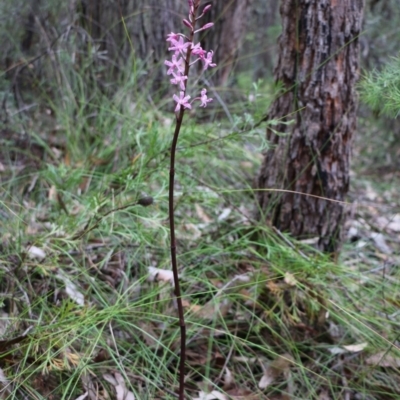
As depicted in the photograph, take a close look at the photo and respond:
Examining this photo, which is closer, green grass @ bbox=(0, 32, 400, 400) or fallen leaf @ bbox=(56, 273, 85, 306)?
green grass @ bbox=(0, 32, 400, 400)

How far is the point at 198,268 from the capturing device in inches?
95.0

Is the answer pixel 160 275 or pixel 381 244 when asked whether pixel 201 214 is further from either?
pixel 381 244

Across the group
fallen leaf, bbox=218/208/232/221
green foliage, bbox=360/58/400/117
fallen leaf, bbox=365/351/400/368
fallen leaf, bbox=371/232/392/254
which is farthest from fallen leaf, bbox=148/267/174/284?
fallen leaf, bbox=371/232/392/254

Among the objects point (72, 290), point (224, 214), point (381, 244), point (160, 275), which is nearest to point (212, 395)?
point (160, 275)

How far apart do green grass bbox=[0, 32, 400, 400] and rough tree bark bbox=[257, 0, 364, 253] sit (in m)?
0.17

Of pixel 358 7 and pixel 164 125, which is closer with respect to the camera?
pixel 358 7

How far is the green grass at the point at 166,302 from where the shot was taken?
187 centimetres

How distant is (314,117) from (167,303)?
1094 millimetres

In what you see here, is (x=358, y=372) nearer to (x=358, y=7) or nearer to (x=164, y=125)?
(x=358, y=7)

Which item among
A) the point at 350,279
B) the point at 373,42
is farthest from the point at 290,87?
the point at 373,42

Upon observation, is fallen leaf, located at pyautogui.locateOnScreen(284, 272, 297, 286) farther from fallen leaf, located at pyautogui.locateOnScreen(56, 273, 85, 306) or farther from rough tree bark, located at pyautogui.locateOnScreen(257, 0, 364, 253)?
fallen leaf, located at pyautogui.locateOnScreen(56, 273, 85, 306)

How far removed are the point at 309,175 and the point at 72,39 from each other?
71.1 inches

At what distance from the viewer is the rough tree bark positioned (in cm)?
236

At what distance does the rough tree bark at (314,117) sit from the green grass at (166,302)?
A: 172 mm
